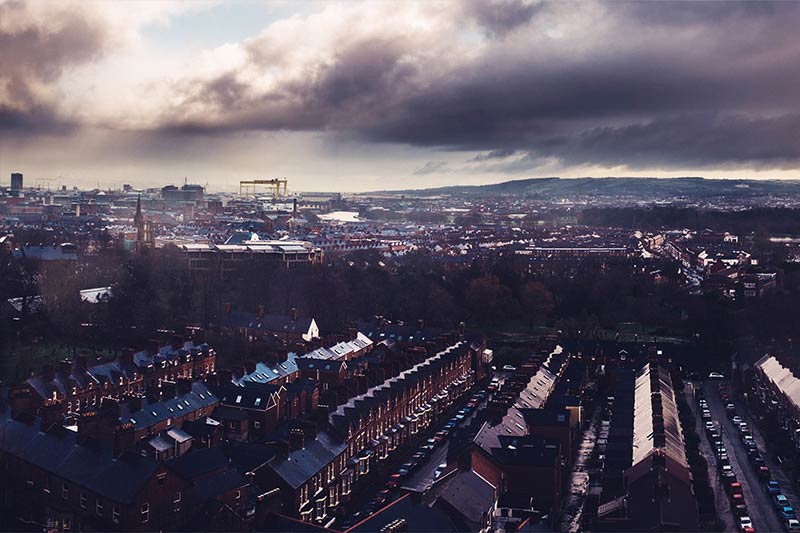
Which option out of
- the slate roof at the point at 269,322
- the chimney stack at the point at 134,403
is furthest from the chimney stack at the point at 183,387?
the slate roof at the point at 269,322

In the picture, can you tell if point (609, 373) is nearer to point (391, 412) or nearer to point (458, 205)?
point (391, 412)

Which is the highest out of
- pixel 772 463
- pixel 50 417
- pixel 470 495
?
pixel 50 417

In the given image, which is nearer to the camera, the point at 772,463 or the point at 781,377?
the point at 772,463

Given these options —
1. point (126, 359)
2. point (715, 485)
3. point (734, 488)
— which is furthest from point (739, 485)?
point (126, 359)

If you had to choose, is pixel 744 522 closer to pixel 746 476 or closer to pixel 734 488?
pixel 734 488

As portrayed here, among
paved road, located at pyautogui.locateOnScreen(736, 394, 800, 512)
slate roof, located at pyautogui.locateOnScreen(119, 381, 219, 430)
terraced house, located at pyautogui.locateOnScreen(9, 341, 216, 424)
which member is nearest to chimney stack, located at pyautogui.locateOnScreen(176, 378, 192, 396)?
slate roof, located at pyautogui.locateOnScreen(119, 381, 219, 430)

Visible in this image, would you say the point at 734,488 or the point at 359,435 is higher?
the point at 359,435

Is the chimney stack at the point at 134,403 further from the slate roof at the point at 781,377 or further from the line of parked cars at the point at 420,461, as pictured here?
the slate roof at the point at 781,377

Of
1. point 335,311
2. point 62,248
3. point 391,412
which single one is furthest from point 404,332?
point 62,248
